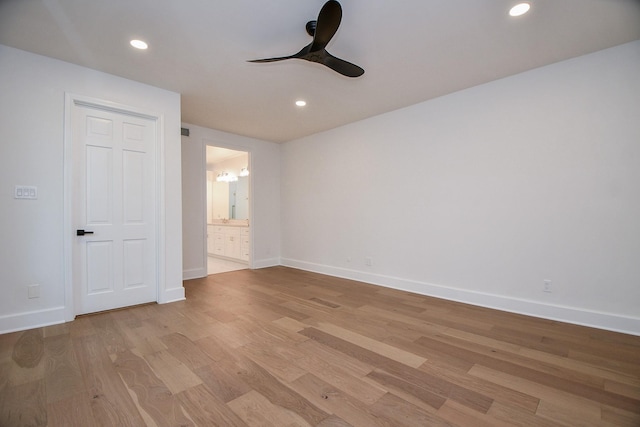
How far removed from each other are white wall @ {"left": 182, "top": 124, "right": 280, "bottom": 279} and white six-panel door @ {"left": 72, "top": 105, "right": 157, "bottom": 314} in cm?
134

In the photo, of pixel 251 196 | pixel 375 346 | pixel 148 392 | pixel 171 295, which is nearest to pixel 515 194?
pixel 375 346

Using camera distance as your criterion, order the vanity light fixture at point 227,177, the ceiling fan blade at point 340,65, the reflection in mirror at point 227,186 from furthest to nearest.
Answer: the vanity light fixture at point 227,177, the reflection in mirror at point 227,186, the ceiling fan blade at point 340,65

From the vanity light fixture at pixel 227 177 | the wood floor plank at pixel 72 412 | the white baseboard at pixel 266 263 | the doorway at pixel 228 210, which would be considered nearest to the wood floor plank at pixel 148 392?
the wood floor plank at pixel 72 412

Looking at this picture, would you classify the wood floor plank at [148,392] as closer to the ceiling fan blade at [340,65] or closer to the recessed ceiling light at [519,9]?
the ceiling fan blade at [340,65]

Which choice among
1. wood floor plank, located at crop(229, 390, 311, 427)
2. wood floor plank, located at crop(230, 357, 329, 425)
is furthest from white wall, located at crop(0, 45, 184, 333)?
wood floor plank, located at crop(229, 390, 311, 427)

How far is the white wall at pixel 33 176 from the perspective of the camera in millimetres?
2590

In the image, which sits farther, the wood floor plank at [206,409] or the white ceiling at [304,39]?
the white ceiling at [304,39]

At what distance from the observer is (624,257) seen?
2578mm

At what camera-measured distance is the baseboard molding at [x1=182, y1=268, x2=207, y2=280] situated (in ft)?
15.6

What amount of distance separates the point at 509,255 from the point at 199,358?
337 centimetres

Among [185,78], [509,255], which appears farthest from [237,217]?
[509,255]

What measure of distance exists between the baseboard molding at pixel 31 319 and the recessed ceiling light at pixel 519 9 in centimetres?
496

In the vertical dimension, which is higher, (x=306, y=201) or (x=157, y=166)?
(x=157, y=166)

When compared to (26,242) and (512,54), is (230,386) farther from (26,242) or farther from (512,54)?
(512,54)
